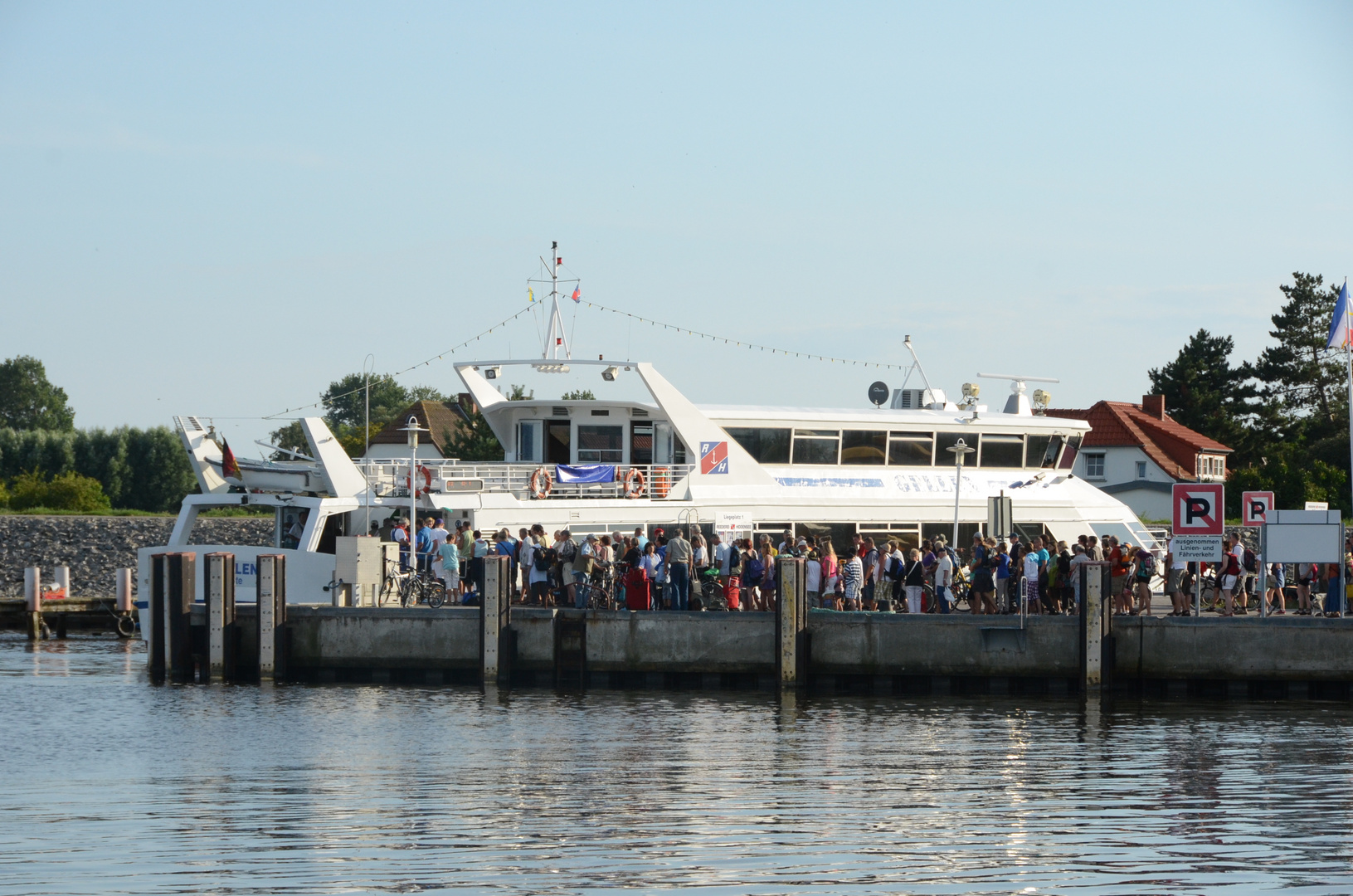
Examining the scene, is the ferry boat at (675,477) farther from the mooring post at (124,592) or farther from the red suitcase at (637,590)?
the mooring post at (124,592)

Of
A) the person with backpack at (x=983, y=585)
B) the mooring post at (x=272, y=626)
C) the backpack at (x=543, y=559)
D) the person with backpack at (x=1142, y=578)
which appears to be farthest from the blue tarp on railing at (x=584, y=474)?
the person with backpack at (x=1142, y=578)

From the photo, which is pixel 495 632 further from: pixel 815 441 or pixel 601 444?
pixel 815 441

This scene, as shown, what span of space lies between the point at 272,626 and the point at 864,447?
469 inches

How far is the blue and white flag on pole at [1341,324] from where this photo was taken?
2622 centimetres

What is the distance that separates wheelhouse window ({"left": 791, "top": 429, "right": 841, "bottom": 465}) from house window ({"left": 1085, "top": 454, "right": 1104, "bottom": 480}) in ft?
157

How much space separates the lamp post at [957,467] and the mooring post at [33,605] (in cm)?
1957

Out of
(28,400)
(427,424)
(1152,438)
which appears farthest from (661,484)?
(28,400)

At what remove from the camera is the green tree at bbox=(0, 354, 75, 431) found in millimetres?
122562

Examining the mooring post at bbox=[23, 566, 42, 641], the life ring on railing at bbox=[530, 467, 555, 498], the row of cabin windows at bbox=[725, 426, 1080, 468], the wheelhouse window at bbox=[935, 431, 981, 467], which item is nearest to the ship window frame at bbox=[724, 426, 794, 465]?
the row of cabin windows at bbox=[725, 426, 1080, 468]

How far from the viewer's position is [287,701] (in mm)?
21375

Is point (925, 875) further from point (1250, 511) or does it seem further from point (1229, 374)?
point (1229, 374)

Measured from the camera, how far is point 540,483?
26578mm

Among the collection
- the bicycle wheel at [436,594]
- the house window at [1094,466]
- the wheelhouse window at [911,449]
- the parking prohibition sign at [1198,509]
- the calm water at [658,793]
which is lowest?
the calm water at [658,793]

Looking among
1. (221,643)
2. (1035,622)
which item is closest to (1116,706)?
(1035,622)
